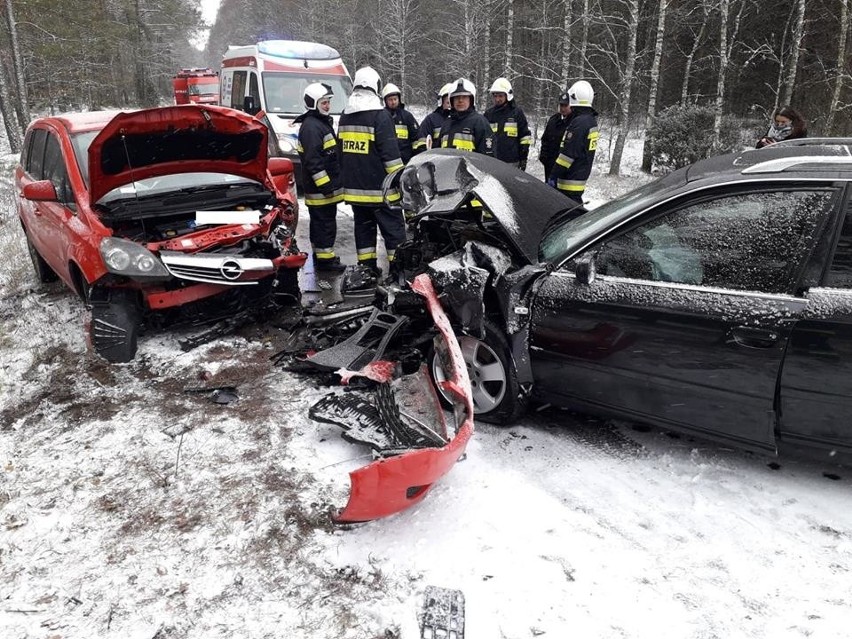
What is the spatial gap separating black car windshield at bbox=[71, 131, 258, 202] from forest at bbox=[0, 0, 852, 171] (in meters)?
11.6

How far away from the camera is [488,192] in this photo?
3525 mm

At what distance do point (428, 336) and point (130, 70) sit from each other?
130 ft

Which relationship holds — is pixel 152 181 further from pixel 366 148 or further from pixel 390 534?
pixel 390 534

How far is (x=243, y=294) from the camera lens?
16.3 ft

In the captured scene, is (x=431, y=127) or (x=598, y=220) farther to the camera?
(x=431, y=127)

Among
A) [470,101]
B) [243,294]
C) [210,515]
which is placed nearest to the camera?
[210,515]

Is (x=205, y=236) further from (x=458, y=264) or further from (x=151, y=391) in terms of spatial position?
(x=458, y=264)

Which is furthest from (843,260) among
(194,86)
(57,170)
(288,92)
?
(194,86)

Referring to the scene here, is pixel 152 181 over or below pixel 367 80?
below

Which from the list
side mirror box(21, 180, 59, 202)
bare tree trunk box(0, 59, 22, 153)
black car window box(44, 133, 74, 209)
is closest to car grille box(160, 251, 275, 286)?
side mirror box(21, 180, 59, 202)

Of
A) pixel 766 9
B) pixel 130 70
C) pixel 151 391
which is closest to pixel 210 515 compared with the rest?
pixel 151 391

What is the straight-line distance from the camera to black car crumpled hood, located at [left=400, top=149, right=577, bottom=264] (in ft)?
11.2

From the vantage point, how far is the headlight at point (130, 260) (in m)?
4.12

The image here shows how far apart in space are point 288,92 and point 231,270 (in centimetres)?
738
